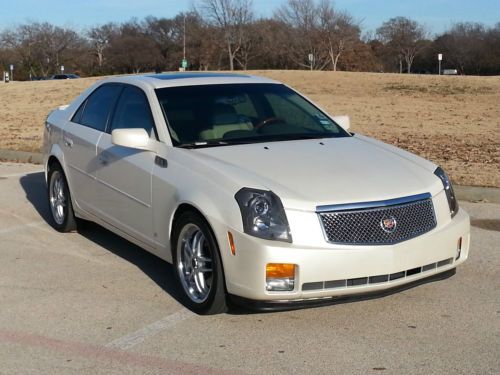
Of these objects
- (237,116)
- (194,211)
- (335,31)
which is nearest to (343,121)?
(237,116)

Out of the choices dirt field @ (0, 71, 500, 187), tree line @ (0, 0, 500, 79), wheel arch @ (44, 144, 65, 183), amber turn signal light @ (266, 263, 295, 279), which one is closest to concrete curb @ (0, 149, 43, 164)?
dirt field @ (0, 71, 500, 187)

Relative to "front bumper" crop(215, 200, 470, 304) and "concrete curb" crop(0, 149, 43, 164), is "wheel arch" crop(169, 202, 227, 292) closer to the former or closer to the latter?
"front bumper" crop(215, 200, 470, 304)

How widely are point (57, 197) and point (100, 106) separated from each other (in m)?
1.28

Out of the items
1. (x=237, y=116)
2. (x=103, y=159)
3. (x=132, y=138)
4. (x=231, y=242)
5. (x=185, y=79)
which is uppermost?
(x=185, y=79)

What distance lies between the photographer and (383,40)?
94.2 metres

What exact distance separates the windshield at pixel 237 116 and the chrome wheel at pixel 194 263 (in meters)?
0.75

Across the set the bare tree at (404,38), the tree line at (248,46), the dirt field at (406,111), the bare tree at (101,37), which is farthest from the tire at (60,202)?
the bare tree at (101,37)

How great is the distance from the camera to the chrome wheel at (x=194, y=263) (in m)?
4.79

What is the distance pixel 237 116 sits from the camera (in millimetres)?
5738

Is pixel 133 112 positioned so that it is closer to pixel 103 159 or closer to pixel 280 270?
pixel 103 159

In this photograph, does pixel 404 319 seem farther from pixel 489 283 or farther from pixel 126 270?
pixel 126 270

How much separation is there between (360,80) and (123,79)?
33.8m

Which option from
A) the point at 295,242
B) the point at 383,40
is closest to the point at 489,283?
the point at 295,242

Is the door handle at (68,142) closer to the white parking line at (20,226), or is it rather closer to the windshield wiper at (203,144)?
the white parking line at (20,226)
